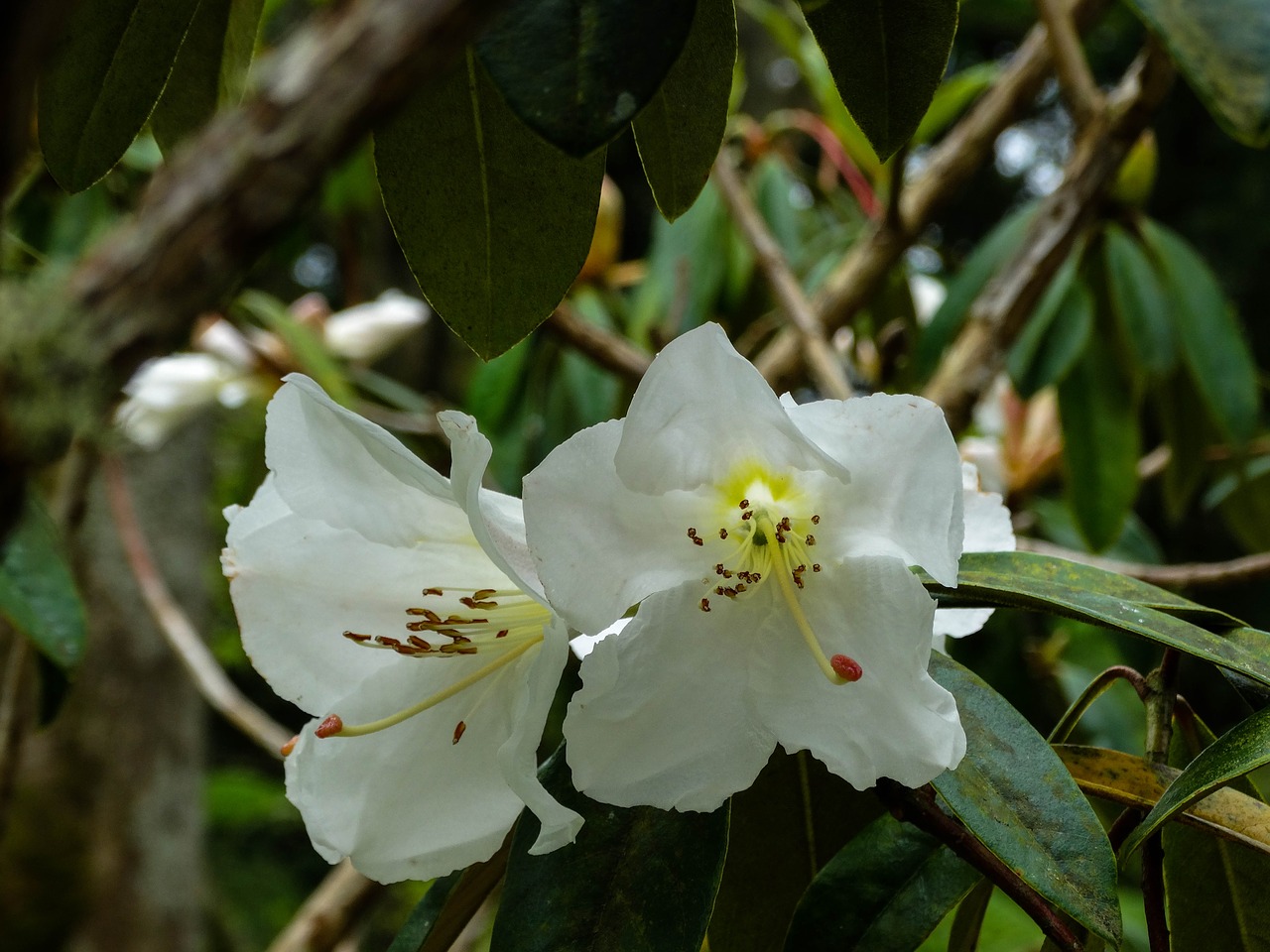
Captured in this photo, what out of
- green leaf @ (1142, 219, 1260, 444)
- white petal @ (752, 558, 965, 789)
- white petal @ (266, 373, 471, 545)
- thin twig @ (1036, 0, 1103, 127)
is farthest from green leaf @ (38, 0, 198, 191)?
green leaf @ (1142, 219, 1260, 444)

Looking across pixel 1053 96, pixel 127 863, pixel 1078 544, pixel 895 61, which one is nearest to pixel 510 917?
pixel 895 61

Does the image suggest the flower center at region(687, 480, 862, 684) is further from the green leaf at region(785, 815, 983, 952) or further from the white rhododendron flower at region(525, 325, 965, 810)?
the green leaf at region(785, 815, 983, 952)

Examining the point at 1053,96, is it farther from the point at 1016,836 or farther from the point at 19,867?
the point at 1016,836

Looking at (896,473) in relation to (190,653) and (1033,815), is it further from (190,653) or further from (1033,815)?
(190,653)

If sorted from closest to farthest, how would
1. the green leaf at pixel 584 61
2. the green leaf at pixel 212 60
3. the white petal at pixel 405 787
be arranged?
the green leaf at pixel 584 61
the white petal at pixel 405 787
the green leaf at pixel 212 60

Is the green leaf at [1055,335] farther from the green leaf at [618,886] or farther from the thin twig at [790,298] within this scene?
the green leaf at [618,886]

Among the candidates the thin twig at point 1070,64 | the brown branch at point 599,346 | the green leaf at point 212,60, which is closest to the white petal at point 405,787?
the green leaf at point 212,60
